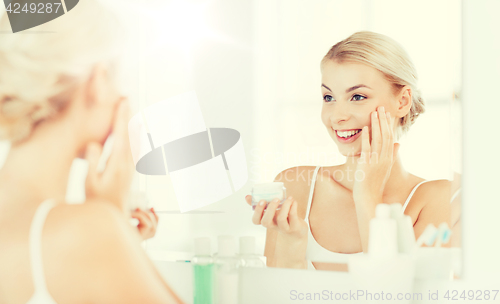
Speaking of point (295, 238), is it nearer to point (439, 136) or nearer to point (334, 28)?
point (439, 136)

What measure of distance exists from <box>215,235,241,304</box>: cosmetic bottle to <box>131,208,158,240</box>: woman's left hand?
19 cm

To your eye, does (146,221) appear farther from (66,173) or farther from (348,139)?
(348,139)

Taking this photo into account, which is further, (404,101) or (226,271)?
(226,271)

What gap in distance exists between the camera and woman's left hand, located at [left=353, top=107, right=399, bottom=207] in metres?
0.82

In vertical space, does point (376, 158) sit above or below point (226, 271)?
above

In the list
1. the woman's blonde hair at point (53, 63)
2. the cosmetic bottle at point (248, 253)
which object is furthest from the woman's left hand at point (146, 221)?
the woman's blonde hair at point (53, 63)

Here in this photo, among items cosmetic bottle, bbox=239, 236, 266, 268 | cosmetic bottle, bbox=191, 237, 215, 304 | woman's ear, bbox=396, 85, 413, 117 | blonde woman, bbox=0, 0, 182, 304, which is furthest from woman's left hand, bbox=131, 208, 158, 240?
woman's ear, bbox=396, 85, 413, 117

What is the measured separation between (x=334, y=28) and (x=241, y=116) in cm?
28

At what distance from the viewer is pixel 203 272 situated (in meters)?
0.92

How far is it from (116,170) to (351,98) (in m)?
0.62

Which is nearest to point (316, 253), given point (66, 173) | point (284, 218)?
point (284, 218)

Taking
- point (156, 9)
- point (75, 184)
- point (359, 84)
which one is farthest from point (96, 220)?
point (359, 84)

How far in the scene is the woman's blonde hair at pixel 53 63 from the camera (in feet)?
3.55

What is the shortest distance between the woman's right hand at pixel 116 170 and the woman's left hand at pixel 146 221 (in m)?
0.03
